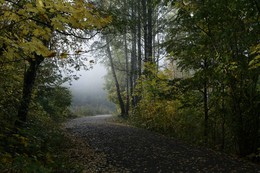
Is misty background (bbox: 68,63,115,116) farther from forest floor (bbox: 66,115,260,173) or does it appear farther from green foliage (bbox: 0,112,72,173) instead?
green foliage (bbox: 0,112,72,173)

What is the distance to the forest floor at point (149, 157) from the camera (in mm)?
5910

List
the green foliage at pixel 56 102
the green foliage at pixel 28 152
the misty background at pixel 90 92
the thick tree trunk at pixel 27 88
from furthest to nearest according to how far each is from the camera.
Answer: the misty background at pixel 90 92
the green foliage at pixel 56 102
the thick tree trunk at pixel 27 88
the green foliage at pixel 28 152

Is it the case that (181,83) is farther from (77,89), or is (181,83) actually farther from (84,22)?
(77,89)

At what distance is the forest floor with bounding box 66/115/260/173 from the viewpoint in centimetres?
591

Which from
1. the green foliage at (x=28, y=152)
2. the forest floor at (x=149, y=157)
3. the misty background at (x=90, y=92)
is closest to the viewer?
the green foliage at (x=28, y=152)

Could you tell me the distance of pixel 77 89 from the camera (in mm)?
71562

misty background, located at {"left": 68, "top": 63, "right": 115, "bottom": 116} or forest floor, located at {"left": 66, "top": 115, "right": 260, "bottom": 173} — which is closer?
forest floor, located at {"left": 66, "top": 115, "right": 260, "bottom": 173}

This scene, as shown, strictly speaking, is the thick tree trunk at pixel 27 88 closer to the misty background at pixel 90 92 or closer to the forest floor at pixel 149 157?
the forest floor at pixel 149 157

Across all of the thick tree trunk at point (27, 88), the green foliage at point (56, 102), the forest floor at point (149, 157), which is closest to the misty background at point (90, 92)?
the green foliage at point (56, 102)

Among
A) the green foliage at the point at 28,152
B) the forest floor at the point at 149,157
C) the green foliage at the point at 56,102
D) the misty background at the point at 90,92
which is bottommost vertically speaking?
the forest floor at the point at 149,157

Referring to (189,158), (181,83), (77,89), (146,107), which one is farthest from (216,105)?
(77,89)

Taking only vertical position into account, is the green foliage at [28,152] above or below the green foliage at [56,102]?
below

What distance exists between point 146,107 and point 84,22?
10.2m

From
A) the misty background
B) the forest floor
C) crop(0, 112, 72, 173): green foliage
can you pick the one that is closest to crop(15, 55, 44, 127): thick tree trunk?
crop(0, 112, 72, 173): green foliage
